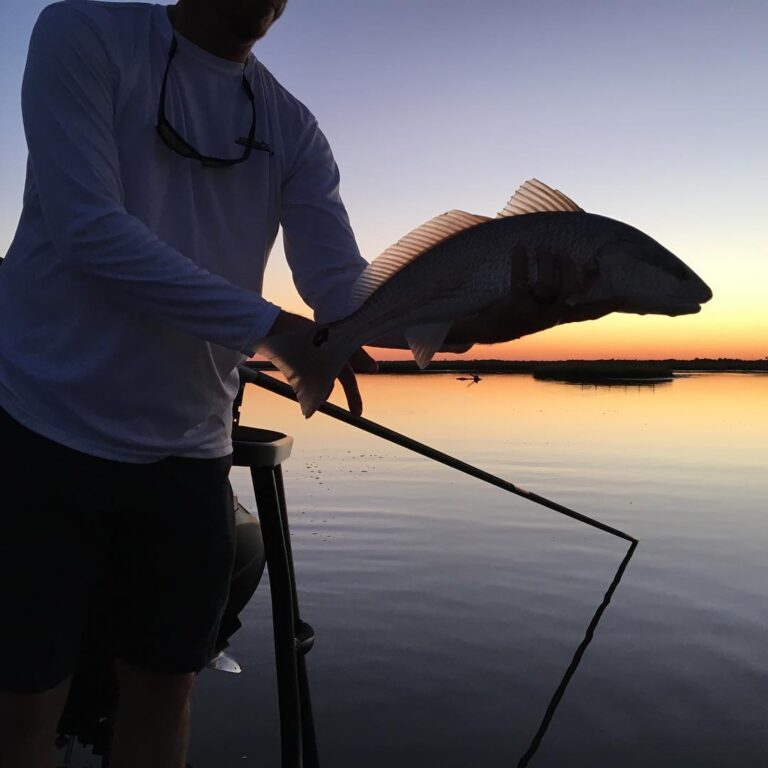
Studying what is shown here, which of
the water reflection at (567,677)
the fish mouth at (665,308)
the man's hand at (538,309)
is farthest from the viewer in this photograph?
the water reflection at (567,677)

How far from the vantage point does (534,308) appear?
2.18m

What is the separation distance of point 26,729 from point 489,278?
1671mm

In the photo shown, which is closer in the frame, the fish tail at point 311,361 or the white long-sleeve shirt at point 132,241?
the white long-sleeve shirt at point 132,241

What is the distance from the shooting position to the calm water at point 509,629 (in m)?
4.80

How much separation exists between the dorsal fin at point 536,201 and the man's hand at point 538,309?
0.67 feet

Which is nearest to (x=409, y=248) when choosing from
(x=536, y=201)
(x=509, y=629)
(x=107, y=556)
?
(x=536, y=201)

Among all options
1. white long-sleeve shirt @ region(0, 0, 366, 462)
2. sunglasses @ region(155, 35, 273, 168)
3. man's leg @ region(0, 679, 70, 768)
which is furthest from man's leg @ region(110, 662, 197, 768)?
sunglasses @ region(155, 35, 273, 168)

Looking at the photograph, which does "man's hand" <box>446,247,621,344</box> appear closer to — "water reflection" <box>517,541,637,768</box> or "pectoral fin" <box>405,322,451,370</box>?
"pectoral fin" <box>405,322,451,370</box>

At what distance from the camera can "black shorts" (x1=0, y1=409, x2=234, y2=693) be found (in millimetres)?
2096

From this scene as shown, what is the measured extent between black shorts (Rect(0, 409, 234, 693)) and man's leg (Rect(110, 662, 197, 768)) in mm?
57

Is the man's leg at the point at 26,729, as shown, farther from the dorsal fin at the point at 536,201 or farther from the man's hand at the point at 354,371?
the dorsal fin at the point at 536,201

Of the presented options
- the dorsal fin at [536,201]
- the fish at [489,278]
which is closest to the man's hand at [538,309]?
the fish at [489,278]

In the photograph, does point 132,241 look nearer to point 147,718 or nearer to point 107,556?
point 107,556

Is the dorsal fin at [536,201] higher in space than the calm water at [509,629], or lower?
higher
